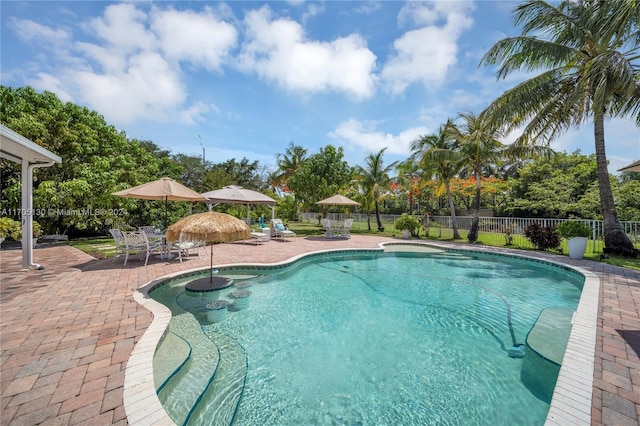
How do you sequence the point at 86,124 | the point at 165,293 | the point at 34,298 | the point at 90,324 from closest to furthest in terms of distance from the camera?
the point at 90,324
the point at 34,298
the point at 165,293
the point at 86,124

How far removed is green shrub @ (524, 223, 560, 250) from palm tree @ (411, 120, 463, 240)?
4.09 m

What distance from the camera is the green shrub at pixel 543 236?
11156mm

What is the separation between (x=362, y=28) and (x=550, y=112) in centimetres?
843

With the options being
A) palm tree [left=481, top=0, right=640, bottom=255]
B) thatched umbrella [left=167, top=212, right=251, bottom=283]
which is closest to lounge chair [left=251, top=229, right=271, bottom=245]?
thatched umbrella [left=167, top=212, right=251, bottom=283]

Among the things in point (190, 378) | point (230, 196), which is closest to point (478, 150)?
point (230, 196)

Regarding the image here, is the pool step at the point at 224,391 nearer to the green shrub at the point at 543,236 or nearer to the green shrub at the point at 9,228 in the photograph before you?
the green shrub at the point at 9,228

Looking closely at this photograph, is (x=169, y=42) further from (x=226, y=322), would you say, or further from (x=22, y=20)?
(x=226, y=322)

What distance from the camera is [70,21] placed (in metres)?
8.46

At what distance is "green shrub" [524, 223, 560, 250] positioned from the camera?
11.2m

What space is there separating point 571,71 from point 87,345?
16428mm

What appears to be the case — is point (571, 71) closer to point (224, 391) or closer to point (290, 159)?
point (224, 391)

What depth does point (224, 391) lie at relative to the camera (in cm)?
320

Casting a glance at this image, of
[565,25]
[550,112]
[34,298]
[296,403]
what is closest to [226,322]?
[296,403]

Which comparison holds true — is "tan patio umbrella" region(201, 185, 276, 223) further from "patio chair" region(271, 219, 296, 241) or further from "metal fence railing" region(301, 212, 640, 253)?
"metal fence railing" region(301, 212, 640, 253)
